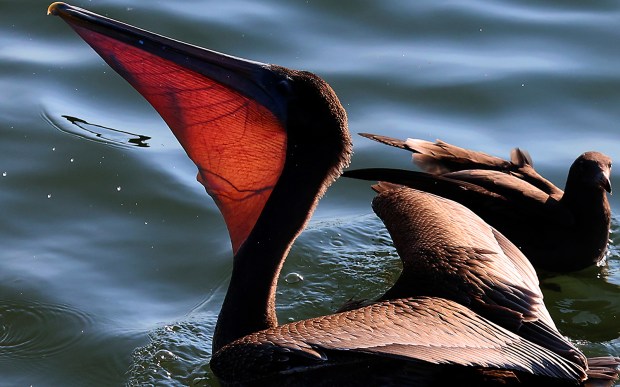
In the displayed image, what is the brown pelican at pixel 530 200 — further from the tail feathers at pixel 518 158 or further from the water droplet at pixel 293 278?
the water droplet at pixel 293 278

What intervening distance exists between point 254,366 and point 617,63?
6056 millimetres

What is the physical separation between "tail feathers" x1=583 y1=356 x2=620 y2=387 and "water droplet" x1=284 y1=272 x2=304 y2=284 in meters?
2.07

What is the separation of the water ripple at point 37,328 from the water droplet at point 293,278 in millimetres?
1151

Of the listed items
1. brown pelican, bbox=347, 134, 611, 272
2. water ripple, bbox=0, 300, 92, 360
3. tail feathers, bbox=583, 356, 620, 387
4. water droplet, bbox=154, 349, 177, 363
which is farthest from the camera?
brown pelican, bbox=347, 134, 611, 272

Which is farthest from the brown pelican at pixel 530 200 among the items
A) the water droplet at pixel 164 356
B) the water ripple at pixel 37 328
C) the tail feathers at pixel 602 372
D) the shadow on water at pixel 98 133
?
the tail feathers at pixel 602 372

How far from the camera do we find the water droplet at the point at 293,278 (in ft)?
22.2

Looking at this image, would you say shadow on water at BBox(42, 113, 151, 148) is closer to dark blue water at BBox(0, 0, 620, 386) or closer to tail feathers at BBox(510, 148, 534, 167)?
dark blue water at BBox(0, 0, 620, 386)

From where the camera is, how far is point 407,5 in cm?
1058

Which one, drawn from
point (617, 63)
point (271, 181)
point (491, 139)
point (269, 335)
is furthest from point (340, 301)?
point (617, 63)

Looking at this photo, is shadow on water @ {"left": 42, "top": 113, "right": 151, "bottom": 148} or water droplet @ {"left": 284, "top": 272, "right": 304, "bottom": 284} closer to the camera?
water droplet @ {"left": 284, "top": 272, "right": 304, "bottom": 284}

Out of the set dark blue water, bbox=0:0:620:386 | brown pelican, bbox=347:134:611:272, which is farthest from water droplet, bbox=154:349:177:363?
brown pelican, bbox=347:134:611:272

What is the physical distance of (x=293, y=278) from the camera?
22.3ft

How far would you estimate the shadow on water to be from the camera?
8.20 metres

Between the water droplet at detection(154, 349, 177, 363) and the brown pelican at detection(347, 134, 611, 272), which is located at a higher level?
the brown pelican at detection(347, 134, 611, 272)
